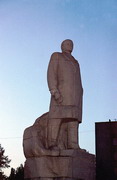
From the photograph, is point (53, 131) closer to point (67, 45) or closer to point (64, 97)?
point (64, 97)

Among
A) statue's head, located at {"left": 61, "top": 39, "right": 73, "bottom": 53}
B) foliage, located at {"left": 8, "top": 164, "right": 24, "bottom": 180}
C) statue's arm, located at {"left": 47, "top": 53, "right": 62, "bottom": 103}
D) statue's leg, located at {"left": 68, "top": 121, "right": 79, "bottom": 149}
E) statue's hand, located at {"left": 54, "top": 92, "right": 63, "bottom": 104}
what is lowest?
foliage, located at {"left": 8, "top": 164, "right": 24, "bottom": 180}

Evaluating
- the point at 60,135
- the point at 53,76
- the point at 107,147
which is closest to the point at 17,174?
the point at 60,135

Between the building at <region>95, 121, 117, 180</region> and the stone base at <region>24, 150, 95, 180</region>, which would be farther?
the building at <region>95, 121, 117, 180</region>

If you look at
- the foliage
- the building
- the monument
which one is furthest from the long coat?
the building

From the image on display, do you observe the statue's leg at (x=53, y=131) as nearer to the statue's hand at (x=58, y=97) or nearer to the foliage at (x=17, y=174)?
the statue's hand at (x=58, y=97)

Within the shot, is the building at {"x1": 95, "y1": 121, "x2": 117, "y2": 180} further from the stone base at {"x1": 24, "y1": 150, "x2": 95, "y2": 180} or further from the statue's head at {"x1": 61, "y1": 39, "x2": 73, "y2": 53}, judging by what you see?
the stone base at {"x1": 24, "y1": 150, "x2": 95, "y2": 180}

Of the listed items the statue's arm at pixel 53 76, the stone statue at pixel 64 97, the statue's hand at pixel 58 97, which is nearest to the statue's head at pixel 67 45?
the stone statue at pixel 64 97

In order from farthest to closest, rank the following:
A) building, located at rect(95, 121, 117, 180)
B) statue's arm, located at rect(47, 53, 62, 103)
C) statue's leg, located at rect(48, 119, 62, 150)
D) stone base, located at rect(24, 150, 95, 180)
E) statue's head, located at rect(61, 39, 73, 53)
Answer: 1. building, located at rect(95, 121, 117, 180)
2. statue's head, located at rect(61, 39, 73, 53)
3. statue's arm, located at rect(47, 53, 62, 103)
4. statue's leg, located at rect(48, 119, 62, 150)
5. stone base, located at rect(24, 150, 95, 180)

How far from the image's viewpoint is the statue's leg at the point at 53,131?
9.45m

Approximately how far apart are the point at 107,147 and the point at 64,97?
21.6 m

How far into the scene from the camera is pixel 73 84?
32.5ft

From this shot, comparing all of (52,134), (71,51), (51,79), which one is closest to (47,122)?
(52,134)

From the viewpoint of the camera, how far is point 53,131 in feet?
31.0

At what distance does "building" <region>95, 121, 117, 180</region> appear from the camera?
29.1 meters
